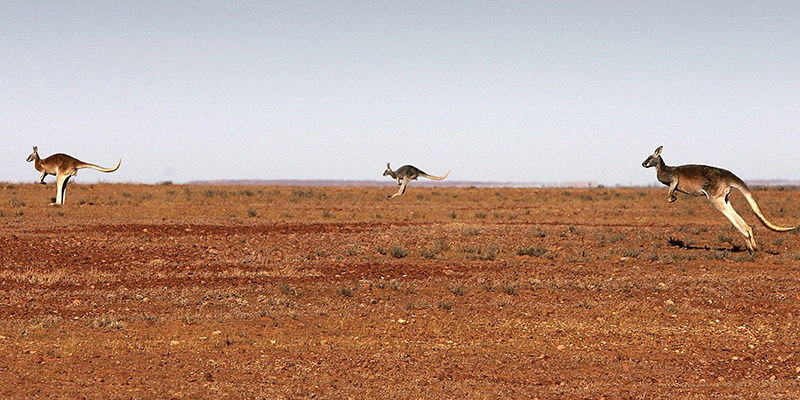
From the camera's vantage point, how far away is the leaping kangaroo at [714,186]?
18312mm

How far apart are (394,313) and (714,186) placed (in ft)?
34.2

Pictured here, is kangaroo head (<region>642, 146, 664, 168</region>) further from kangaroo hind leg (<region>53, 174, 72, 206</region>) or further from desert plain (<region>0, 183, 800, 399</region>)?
kangaroo hind leg (<region>53, 174, 72, 206</region>)

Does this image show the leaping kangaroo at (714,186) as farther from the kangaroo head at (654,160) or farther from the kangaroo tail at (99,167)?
the kangaroo tail at (99,167)

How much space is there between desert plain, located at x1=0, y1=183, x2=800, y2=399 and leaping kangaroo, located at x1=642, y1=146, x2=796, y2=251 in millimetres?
929

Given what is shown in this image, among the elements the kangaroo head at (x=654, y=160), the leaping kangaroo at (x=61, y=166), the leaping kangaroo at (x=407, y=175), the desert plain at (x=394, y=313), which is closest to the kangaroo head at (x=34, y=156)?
the leaping kangaroo at (x=61, y=166)

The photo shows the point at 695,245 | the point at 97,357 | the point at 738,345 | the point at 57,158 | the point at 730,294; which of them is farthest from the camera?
the point at 57,158

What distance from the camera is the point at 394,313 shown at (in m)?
12.1

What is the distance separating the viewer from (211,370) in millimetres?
8961

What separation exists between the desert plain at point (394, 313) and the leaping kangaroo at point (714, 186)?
3.05 feet

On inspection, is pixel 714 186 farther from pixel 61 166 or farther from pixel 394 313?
pixel 61 166

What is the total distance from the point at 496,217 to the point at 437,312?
1940cm

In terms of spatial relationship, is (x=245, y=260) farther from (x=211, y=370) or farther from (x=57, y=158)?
(x=57, y=158)

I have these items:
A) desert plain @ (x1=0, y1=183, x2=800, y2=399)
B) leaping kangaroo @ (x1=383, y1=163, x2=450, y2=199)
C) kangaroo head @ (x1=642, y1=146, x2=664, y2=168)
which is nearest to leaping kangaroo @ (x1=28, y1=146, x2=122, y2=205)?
desert plain @ (x1=0, y1=183, x2=800, y2=399)

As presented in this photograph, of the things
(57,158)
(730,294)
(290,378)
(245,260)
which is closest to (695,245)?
(730,294)
